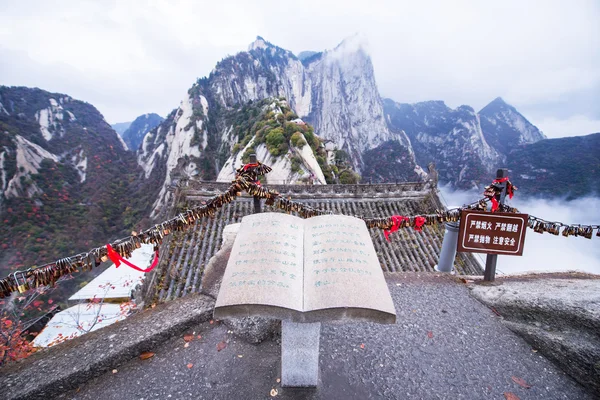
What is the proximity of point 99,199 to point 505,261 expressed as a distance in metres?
69.5

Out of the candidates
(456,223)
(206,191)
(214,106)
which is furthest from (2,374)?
(214,106)

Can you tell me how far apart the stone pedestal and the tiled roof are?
18.6ft

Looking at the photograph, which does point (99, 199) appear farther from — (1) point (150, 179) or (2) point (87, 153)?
(2) point (87, 153)

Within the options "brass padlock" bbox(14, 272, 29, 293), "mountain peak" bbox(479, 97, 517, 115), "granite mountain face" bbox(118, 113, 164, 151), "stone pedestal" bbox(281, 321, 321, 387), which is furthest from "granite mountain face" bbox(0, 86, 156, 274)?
"mountain peak" bbox(479, 97, 517, 115)

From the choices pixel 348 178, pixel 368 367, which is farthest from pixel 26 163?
pixel 368 367

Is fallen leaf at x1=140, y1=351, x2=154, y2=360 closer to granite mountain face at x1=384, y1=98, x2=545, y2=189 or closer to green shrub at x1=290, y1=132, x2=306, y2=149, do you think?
green shrub at x1=290, y1=132, x2=306, y2=149

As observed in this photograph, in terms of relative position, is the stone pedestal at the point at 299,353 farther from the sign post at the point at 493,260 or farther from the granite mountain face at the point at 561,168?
the granite mountain face at the point at 561,168

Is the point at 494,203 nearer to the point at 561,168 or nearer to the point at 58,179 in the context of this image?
the point at 58,179

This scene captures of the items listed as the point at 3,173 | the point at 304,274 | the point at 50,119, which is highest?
the point at 50,119

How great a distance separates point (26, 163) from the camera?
38.0m

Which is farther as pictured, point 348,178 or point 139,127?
point 139,127

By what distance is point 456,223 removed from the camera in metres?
5.47

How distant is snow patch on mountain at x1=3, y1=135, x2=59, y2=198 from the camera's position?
112 ft

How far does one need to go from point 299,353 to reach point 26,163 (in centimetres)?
5372
